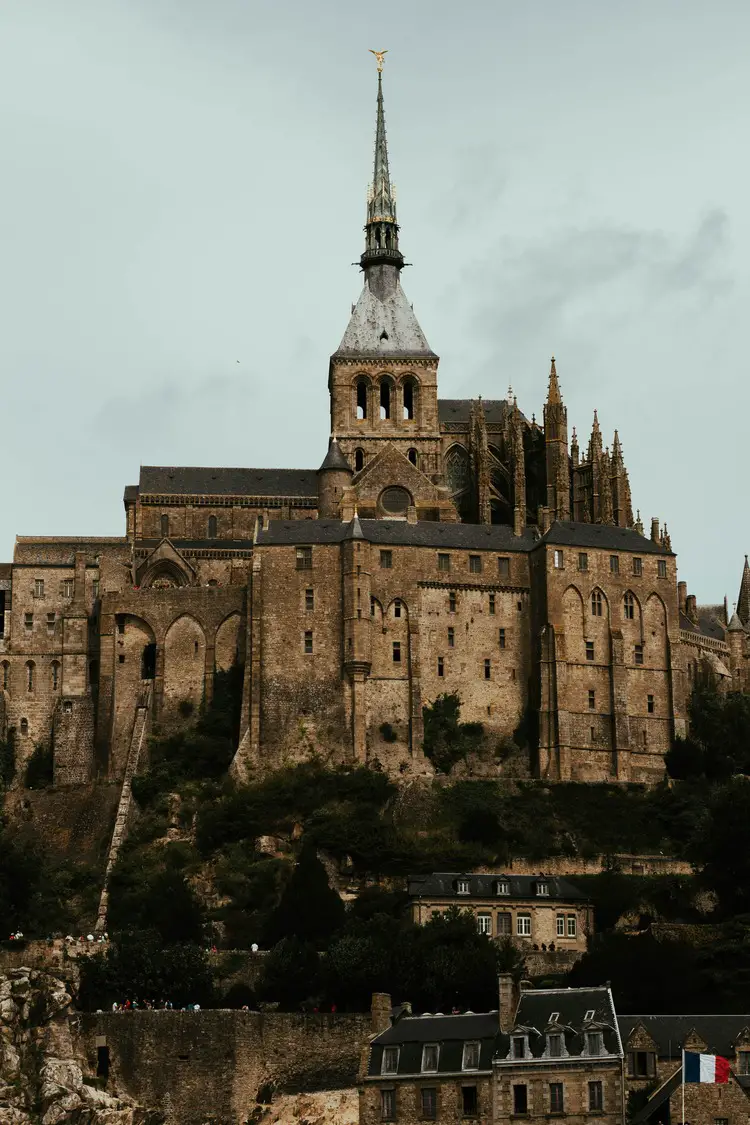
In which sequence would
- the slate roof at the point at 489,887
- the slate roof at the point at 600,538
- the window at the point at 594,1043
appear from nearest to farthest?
the window at the point at 594,1043
the slate roof at the point at 489,887
the slate roof at the point at 600,538

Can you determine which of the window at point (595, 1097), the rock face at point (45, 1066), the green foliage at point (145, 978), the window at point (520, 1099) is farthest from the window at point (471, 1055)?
the green foliage at point (145, 978)

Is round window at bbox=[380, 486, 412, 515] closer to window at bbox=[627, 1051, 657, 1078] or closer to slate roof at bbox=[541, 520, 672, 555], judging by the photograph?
slate roof at bbox=[541, 520, 672, 555]

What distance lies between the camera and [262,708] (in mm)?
109375

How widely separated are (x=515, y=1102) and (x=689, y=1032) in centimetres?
564

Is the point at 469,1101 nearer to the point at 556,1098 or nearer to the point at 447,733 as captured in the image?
the point at 556,1098

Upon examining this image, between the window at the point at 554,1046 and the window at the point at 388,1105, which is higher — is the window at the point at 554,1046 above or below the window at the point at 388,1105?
above

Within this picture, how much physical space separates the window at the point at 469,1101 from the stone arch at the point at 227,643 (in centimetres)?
4311

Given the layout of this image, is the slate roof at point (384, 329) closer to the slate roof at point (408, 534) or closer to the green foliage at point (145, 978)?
the slate roof at point (408, 534)

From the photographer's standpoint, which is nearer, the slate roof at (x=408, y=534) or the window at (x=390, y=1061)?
the window at (x=390, y=1061)

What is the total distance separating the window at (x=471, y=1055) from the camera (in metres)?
73.0

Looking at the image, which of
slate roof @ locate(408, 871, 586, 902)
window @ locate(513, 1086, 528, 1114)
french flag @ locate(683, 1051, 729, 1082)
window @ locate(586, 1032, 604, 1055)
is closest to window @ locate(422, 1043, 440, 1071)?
window @ locate(513, 1086, 528, 1114)

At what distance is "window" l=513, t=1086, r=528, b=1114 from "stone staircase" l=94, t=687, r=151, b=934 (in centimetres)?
2810

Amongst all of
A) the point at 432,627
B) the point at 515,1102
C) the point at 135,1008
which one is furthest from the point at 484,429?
the point at 515,1102

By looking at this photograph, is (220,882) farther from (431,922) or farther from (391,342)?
(391,342)
